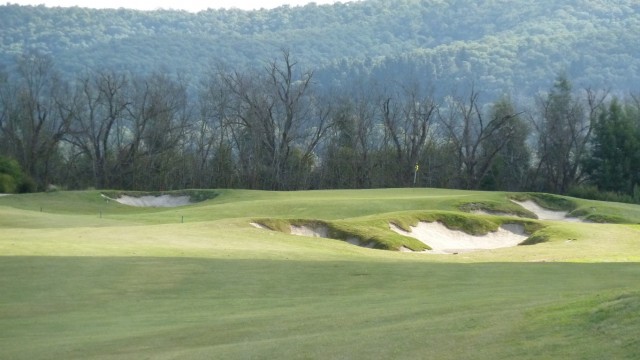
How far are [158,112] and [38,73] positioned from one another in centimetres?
1486

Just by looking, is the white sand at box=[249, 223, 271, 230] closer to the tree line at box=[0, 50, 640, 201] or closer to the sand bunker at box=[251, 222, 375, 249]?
the sand bunker at box=[251, 222, 375, 249]

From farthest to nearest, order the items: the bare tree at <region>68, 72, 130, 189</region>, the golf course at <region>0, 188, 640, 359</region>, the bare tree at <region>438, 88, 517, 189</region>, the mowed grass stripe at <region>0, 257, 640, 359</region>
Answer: the bare tree at <region>68, 72, 130, 189</region>, the bare tree at <region>438, 88, 517, 189</region>, the mowed grass stripe at <region>0, 257, 640, 359</region>, the golf course at <region>0, 188, 640, 359</region>

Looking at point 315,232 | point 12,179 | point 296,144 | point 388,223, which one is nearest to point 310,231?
point 315,232

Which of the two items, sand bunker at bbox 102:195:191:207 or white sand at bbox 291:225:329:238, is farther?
sand bunker at bbox 102:195:191:207

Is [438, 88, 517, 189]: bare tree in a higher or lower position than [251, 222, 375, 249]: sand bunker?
higher

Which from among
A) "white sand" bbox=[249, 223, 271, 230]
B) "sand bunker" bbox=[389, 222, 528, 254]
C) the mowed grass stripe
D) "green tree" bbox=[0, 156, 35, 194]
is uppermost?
"green tree" bbox=[0, 156, 35, 194]

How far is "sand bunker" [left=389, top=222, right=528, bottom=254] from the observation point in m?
40.4

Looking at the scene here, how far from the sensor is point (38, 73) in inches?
3826

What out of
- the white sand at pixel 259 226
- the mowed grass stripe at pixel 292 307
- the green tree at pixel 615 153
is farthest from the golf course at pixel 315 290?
the green tree at pixel 615 153

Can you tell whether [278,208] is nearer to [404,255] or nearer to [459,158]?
[404,255]

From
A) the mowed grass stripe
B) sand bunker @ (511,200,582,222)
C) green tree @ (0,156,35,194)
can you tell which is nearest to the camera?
the mowed grass stripe

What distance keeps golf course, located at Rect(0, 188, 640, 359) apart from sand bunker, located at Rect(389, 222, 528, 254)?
3.1 inches

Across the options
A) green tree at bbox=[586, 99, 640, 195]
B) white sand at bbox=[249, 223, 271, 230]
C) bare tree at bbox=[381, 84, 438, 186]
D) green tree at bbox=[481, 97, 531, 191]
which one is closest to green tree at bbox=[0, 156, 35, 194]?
bare tree at bbox=[381, 84, 438, 186]

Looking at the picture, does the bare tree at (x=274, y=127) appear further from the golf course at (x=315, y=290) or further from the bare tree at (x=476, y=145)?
the golf course at (x=315, y=290)
